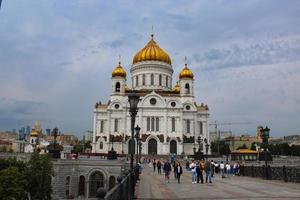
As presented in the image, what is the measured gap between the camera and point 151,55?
2896 inches

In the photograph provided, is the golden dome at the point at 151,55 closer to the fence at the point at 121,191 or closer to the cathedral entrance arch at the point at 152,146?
the cathedral entrance arch at the point at 152,146

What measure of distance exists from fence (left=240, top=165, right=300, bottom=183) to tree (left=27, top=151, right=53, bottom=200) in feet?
60.8

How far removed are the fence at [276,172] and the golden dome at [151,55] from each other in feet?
153

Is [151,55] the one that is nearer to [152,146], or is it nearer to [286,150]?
[152,146]

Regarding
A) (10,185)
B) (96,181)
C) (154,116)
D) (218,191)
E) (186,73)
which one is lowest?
(96,181)

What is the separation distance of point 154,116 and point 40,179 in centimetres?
3609

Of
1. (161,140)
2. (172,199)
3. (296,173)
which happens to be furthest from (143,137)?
(172,199)

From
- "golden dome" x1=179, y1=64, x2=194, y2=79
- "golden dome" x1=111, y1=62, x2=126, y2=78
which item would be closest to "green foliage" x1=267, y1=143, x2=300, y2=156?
"golden dome" x1=179, y1=64, x2=194, y2=79

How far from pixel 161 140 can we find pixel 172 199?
167ft

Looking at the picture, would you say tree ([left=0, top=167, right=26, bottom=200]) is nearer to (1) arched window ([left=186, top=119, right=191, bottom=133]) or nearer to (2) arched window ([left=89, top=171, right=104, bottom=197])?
(2) arched window ([left=89, top=171, right=104, bottom=197])

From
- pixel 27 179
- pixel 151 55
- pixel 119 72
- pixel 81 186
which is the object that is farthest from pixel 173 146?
pixel 27 179

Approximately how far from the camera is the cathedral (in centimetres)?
6481

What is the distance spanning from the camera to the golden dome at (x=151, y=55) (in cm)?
7356

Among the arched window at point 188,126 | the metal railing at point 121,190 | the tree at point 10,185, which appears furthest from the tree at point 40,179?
the arched window at point 188,126
